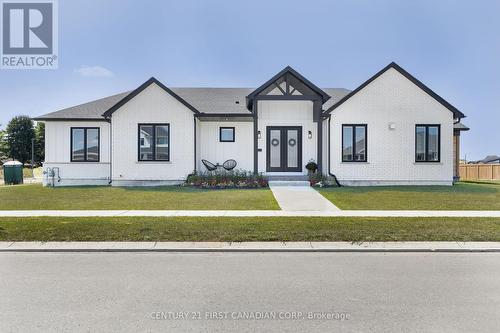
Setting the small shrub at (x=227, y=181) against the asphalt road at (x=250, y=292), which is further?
the small shrub at (x=227, y=181)

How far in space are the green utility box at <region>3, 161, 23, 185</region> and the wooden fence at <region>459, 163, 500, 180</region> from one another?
3704 cm

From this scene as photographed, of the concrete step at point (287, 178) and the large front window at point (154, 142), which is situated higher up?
the large front window at point (154, 142)

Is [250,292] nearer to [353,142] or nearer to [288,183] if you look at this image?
[288,183]

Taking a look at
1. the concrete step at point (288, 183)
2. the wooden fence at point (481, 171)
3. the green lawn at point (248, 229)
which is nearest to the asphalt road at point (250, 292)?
the green lawn at point (248, 229)

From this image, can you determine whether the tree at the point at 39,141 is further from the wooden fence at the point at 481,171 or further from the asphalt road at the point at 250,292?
the asphalt road at the point at 250,292

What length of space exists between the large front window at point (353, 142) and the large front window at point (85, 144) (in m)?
13.5

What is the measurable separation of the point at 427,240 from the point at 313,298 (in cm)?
418

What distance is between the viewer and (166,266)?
234 inches

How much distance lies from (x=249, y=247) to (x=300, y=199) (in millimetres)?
6596

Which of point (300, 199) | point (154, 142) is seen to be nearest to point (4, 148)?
point (154, 142)

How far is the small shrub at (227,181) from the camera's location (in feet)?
56.4

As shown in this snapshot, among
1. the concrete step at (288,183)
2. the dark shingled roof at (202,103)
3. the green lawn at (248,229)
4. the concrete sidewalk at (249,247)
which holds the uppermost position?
the dark shingled roof at (202,103)

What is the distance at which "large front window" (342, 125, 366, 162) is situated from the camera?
1828cm

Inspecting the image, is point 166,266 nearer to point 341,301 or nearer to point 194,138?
point 341,301
